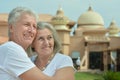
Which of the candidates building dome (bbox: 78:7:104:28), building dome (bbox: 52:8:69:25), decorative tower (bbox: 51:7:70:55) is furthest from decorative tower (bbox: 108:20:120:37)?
building dome (bbox: 52:8:69:25)

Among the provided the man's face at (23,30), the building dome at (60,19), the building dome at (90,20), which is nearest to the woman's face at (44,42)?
the man's face at (23,30)

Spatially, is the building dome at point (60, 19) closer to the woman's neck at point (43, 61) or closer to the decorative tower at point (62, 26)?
the decorative tower at point (62, 26)

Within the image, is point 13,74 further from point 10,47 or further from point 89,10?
point 89,10

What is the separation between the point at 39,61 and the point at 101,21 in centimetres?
4249

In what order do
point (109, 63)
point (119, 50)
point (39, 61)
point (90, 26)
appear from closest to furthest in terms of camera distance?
1. point (39, 61)
2. point (119, 50)
3. point (109, 63)
4. point (90, 26)

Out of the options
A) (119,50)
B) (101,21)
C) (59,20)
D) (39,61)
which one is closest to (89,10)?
(101,21)

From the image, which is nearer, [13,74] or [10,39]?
[13,74]

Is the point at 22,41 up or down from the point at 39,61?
up

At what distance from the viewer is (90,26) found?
143 ft

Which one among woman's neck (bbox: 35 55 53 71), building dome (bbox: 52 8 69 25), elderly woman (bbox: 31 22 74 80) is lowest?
building dome (bbox: 52 8 69 25)

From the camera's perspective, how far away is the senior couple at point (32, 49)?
230cm

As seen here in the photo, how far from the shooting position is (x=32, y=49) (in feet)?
9.72

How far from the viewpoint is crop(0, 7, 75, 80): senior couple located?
2.30 m

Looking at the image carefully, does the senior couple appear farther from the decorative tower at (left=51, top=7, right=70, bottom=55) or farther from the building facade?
the decorative tower at (left=51, top=7, right=70, bottom=55)
